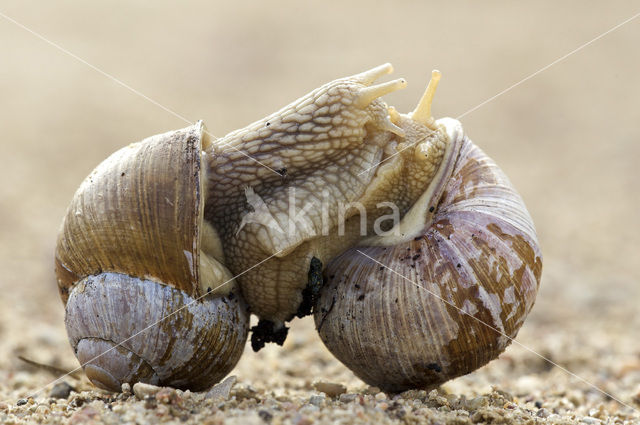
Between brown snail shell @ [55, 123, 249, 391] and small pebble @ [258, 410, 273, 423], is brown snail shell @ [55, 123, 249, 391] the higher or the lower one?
the higher one

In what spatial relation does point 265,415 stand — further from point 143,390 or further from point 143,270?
point 143,270

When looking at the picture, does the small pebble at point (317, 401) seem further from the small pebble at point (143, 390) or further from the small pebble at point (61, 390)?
the small pebble at point (61, 390)

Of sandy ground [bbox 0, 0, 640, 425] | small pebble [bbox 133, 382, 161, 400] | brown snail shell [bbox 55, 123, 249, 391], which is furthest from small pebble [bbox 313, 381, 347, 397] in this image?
small pebble [bbox 133, 382, 161, 400]

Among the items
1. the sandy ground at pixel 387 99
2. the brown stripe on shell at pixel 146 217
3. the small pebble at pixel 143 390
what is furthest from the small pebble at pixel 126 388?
the brown stripe on shell at pixel 146 217

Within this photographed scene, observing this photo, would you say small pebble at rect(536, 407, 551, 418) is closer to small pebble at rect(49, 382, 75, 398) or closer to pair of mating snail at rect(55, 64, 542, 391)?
pair of mating snail at rect(55, 64, 542, 391)

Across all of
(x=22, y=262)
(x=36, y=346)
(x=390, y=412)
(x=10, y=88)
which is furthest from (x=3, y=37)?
(x=390, y=412)

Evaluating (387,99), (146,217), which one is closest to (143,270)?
(146,217)
